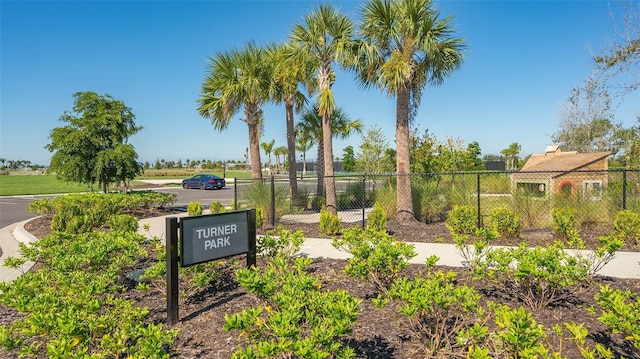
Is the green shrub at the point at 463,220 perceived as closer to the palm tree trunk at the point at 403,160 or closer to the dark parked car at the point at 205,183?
the palm tree trunk at the point at 403,160

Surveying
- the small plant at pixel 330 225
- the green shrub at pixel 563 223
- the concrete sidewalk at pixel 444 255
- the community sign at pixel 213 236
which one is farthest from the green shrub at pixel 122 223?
the green shrub at pixel 563 223

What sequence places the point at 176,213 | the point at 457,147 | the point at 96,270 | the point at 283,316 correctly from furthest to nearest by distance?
the point at 457,147
the point at 176,213
the point at 96,270
the point at 283,316

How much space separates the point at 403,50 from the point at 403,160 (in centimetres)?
301

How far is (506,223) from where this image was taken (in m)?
8.30

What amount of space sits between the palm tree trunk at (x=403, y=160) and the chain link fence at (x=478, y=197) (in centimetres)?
15

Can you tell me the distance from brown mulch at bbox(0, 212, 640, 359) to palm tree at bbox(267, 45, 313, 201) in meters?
7.55

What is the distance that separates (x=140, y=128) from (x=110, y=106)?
4.14ft

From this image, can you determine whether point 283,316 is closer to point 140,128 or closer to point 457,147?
point 140,128

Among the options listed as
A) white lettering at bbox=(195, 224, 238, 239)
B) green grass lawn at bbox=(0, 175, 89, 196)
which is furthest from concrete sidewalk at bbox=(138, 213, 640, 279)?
green grass lawn at bbox=(0, 175, 89, 196)

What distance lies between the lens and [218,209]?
1244 centimetres

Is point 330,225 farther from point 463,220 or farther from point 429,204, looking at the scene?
point 429,204

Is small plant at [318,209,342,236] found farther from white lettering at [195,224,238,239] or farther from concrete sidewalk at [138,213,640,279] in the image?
white lettering at [195,224,238,239]

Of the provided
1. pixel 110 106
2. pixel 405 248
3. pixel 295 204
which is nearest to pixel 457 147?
pixel 295 204

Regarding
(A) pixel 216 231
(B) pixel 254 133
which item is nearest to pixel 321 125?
(B) pixel 254 133
